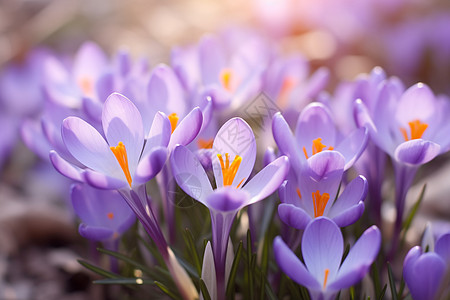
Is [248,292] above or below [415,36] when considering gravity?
below

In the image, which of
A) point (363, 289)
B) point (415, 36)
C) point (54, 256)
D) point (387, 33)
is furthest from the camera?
point (387, 33)

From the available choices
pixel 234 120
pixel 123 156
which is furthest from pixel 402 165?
pixel 123 156

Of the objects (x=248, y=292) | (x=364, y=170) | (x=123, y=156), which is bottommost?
(x=248, y=292)

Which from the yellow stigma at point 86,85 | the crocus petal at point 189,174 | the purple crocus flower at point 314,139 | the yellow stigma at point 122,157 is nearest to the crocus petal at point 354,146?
the purple crocus flower at point 314,139

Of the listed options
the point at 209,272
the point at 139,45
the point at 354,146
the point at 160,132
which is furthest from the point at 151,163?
the point at 139,45

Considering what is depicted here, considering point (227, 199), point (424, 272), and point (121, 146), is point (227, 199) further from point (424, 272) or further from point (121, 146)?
point (424, 272)

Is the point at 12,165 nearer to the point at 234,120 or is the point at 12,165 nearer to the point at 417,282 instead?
the point at 234,120

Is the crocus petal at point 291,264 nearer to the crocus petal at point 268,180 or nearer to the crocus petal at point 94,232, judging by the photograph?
the crocus petal at point 268,180
